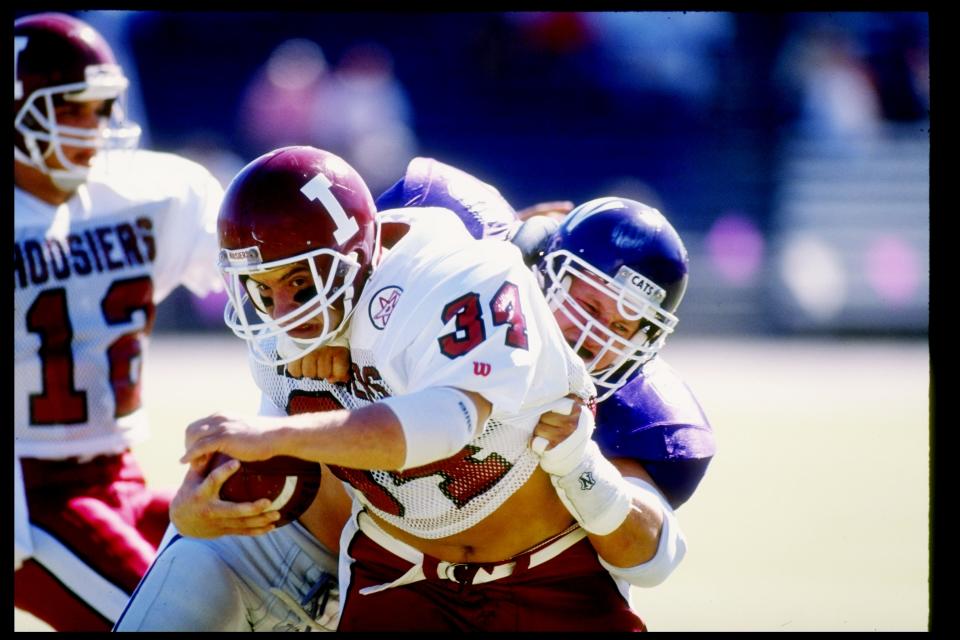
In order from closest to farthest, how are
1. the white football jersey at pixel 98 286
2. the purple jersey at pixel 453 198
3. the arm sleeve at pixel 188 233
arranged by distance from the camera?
the purple jersey at pixel 453 198
the white football jersey at pixel 98 286
the arm sleeve at pixel 188 233

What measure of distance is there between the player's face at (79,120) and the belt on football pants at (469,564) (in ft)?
5.12

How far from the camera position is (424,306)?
2182 mm

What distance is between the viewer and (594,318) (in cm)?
276

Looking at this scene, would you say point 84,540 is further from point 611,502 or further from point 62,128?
point 611,502

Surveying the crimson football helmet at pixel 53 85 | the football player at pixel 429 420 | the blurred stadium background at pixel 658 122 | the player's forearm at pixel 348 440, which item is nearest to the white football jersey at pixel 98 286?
the crimson football helmet at pixel 53 85

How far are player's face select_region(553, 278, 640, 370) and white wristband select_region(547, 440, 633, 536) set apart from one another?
1.25ft

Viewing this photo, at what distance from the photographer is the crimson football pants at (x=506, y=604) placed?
2525mm

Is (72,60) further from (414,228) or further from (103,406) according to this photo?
(414,228)

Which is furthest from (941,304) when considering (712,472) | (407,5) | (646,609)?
(712,472)

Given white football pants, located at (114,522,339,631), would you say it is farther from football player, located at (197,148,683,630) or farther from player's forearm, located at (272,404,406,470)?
player's forearm, located at (272,404,406,470)

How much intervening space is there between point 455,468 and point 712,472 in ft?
13.6

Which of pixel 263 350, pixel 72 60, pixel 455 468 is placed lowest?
pixel 455 468

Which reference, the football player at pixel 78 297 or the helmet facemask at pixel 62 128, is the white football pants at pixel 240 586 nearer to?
the football player at pixel 78 297

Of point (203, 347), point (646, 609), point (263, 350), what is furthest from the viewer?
point (203, 347)
